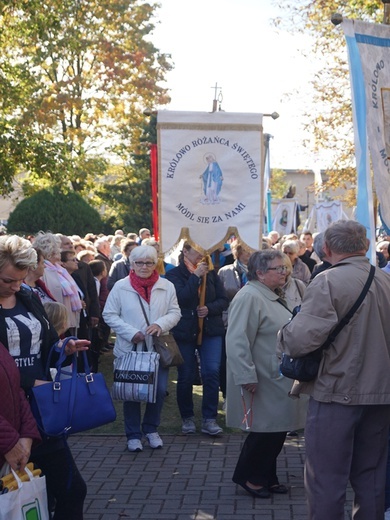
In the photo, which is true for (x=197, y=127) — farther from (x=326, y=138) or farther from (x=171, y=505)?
(x=326, y=138)

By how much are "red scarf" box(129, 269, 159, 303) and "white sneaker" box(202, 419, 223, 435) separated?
139cm

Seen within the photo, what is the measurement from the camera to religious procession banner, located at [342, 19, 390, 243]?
582 centimetres

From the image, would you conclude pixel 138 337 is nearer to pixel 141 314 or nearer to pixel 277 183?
pixel 141 314

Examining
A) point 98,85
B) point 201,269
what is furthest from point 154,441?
point 98,85

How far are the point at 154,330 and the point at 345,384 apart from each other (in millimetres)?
3417

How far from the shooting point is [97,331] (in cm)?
1201

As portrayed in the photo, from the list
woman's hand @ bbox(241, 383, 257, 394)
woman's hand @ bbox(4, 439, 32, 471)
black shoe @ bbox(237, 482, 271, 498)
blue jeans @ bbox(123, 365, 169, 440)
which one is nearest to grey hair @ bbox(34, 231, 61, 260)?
blue jeans @ bbox(123, 365, 169, 440)

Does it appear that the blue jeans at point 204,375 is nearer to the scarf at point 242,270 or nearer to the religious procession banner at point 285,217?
the scarf at point 242,270

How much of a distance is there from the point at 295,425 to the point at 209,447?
188 cm

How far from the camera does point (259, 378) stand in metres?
6.66

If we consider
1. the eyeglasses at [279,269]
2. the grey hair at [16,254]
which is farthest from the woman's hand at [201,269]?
the grey hair at [16,254]

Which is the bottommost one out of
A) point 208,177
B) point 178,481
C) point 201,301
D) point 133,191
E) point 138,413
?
point 178,481

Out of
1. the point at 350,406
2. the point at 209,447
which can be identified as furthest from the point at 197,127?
the point at 350,406

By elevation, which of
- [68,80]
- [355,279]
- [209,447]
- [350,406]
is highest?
[68,80]
